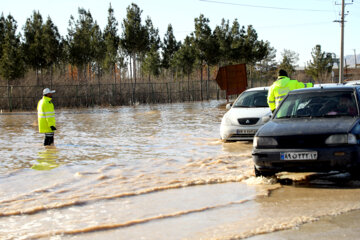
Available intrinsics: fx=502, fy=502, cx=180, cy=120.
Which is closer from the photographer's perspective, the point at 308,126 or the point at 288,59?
the point at 308,126

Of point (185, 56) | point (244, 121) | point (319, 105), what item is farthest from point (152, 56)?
point (319, 105)

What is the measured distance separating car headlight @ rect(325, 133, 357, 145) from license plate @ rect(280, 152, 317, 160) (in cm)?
27

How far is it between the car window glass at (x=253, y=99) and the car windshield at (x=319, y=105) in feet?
16.3

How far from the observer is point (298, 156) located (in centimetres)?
680

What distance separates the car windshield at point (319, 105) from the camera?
7.61 m

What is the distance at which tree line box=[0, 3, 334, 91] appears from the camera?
39106 mm

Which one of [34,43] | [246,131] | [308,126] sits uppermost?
[34,43]

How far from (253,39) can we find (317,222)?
48596 millimetres

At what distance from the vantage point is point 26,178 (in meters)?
8.84

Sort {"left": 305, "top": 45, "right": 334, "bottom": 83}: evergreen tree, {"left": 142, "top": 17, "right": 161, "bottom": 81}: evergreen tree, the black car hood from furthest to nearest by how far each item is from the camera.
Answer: {"left": 305, "top": 45, "right": 334, "bottom": 83}: evergreen tree
{"left": 142, "top": 17, "right": 161, "bottom": 81}: evergreen tree
the black car hood

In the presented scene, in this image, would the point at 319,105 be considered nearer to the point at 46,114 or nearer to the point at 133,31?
the point at 46,114

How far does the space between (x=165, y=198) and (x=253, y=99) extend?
717cm

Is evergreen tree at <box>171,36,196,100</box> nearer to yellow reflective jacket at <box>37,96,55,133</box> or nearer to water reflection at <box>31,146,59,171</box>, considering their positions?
yellow reflective jacket at <box>37,96,55,133</box>

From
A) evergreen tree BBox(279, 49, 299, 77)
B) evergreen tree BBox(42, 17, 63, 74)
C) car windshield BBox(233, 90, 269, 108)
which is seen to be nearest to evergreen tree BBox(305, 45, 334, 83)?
evergreen tree BBox(279, 49, 299, 77)
